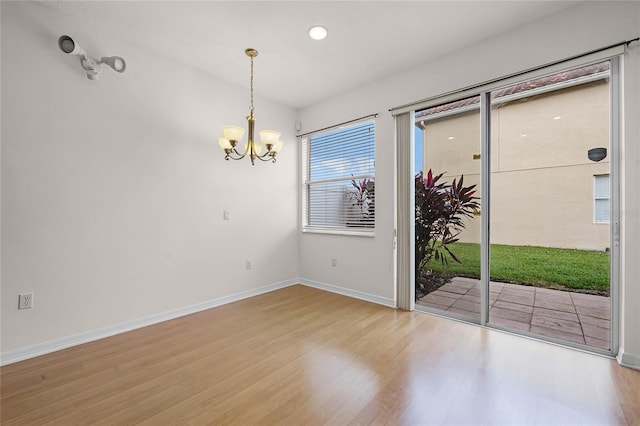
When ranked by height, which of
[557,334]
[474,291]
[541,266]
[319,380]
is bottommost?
[319,380]

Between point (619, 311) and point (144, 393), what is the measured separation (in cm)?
349

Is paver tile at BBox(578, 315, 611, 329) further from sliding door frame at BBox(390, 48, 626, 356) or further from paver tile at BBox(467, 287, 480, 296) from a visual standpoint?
paver tile at BBox(467, 287, 480, 296)

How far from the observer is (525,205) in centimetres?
262

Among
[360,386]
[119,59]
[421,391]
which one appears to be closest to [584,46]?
[421,391]

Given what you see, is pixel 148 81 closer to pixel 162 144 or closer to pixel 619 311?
pixel 162 144

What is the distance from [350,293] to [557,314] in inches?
85.2

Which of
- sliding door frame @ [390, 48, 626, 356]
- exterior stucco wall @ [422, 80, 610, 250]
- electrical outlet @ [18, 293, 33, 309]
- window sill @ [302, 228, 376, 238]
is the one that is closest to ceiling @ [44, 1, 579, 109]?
sliding door frame @ [390, 48, 626, 356]

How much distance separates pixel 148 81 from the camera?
2844mm

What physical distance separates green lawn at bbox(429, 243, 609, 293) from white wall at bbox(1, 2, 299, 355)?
267cm

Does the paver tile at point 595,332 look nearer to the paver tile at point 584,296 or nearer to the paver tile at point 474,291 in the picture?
the paver tile at point 584,296

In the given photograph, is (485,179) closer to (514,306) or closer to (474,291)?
(474,291)

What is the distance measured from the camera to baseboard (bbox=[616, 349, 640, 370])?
198 centimetres

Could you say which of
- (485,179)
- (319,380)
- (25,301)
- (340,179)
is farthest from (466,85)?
(25,301)

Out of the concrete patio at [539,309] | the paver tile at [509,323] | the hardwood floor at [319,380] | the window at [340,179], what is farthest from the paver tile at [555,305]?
the window at [340,179]
